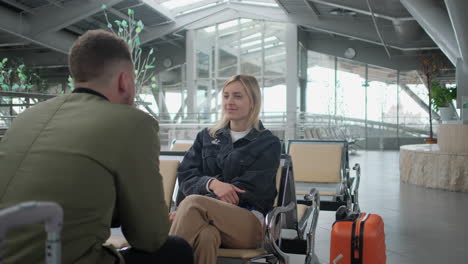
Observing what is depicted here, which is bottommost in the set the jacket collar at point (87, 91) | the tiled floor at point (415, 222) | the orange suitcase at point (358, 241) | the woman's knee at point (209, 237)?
the tiled floor at point (415, 222)

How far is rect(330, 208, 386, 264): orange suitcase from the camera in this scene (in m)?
2.81

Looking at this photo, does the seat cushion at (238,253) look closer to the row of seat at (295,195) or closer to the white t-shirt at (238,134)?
the row of seat at (295,195)

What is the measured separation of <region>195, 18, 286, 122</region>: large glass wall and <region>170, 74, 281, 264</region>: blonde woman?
1536 cm

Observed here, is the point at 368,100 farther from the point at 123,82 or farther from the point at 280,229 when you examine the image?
the point at 123,82

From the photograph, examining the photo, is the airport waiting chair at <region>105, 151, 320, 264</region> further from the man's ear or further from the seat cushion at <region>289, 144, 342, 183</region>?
the seat cushion at <region>289, 144, 342, 183</region>

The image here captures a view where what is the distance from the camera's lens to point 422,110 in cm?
1869

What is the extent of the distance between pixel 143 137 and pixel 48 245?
0.43 meters

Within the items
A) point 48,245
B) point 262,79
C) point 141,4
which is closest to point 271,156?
point 48,245

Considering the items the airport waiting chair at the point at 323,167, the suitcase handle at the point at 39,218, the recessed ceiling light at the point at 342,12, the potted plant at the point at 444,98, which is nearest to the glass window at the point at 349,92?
the recessed ceiling light at the point at 342,12

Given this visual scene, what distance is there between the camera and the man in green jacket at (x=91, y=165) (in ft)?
3.69

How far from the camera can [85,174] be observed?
3.77 feet

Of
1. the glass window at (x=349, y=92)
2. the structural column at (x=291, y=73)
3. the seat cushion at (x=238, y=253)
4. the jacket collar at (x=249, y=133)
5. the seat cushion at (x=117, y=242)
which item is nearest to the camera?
the seat cushion at (x=238, y=253)

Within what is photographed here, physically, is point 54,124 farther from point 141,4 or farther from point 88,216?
point 141,4

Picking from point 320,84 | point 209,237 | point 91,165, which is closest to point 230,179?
point 209,237
